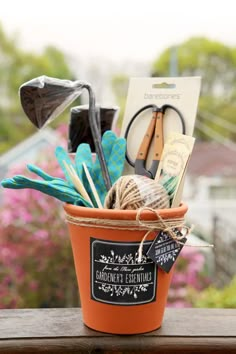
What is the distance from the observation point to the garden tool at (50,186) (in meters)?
0.50

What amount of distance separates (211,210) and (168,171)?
7.73 ft

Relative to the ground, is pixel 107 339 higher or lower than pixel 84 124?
lower

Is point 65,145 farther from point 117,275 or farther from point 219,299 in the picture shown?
point 117,275

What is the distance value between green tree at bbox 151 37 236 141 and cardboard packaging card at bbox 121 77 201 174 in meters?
1.76

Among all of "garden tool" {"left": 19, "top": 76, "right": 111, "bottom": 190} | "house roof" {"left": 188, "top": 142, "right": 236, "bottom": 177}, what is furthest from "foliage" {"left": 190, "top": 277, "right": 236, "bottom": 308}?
"house roof" {"left": 188, "top": 142, "right": 236, "bottom": 177}

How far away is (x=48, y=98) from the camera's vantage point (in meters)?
0.52

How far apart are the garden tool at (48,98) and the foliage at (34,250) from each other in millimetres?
1321

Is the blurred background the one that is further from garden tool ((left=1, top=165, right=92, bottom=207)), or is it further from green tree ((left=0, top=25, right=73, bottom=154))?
garden tool ((left=1, top=165, right=92, bottom=207))

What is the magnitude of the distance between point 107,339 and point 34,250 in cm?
147

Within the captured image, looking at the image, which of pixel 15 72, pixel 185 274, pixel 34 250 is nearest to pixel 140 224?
pixel 34 250

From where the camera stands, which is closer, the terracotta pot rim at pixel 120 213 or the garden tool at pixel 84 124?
the terracotta pot rim at pixel 120 213

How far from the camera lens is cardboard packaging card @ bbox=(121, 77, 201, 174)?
57 cm

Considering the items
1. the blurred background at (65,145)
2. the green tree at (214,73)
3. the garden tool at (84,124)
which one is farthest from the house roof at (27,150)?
the garden tool at (84,124)

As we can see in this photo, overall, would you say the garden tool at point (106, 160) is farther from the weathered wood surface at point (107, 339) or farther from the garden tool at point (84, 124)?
the weathered wood surface at point (107, 339)
